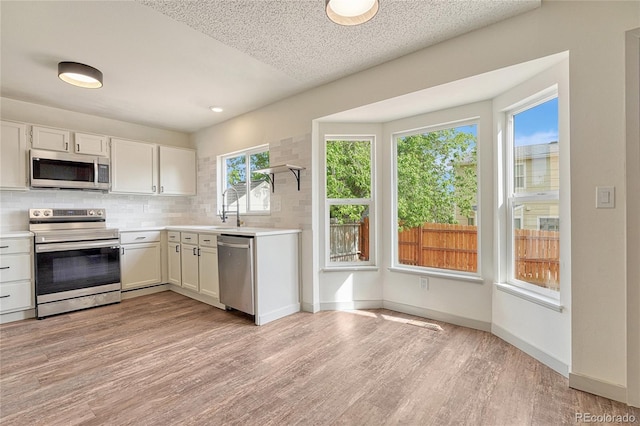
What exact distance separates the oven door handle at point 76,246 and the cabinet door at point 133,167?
78cm

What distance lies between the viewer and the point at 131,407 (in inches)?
68.0

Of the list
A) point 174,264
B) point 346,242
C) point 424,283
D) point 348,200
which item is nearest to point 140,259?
point 174,264

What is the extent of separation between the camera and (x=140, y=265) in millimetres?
4039

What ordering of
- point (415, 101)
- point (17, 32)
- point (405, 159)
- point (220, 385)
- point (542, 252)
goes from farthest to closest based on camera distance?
point (405, 159)
point (415, 101)
point (542, 252)
point (17, 32)
point (220, 385)

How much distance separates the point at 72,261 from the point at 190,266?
4.12 feet

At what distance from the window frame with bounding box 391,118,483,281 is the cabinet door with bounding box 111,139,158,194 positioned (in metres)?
3.47

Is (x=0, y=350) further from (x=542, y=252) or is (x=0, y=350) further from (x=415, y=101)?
(x=542, y=252)

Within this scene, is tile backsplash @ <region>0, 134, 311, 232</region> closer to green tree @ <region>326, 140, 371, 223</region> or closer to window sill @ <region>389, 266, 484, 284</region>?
green tree @ <region>326, 140, 371, 223</region>

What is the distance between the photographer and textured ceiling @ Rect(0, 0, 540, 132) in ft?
6.45

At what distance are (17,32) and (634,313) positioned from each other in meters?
4.46

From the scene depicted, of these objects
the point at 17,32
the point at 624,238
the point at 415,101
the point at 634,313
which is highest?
the point at 17,32

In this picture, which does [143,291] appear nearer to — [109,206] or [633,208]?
[109,206]

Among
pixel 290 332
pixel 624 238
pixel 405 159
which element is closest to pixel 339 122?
pixel 405 159

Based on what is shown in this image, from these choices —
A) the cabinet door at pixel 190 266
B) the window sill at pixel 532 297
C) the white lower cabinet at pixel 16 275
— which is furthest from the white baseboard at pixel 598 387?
the white lower cabinet at pixel 16 275
